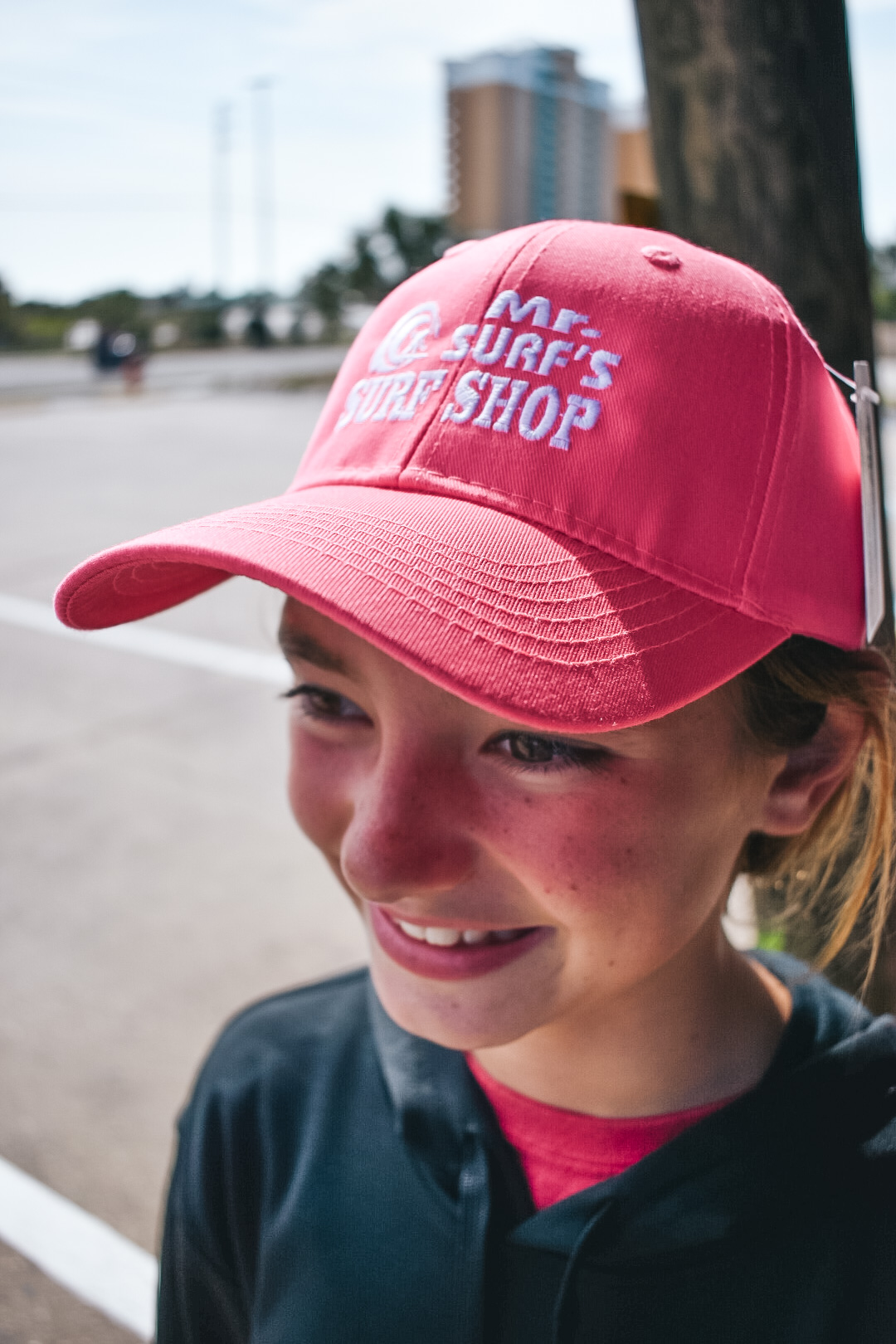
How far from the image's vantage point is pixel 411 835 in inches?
35.8

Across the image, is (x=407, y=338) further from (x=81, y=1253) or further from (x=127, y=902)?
(x=127, y=902)

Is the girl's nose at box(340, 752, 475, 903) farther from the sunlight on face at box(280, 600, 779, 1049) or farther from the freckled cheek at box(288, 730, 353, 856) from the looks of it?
the freckled cheek at box(288, 730, 353, 856)

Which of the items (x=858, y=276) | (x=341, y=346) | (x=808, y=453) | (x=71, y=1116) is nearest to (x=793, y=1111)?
(x=808, y=453)

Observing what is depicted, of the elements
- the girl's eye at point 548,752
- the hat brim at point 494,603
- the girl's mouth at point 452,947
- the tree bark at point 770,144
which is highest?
the tree bark at point 770,144

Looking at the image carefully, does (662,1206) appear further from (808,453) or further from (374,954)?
(808,453)

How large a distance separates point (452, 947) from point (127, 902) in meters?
2.61

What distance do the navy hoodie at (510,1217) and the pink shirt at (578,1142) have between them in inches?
0.9

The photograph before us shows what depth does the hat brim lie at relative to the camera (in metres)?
0.86

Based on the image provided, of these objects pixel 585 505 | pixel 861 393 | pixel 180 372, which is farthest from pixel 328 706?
pixel 180 372

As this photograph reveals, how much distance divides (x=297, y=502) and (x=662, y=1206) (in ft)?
2.22

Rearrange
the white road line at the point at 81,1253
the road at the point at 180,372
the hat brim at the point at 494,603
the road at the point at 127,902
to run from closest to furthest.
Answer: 1. the hat brim at the point at 494,603
2. the white road line at the point at 81,1253
3. the road at the point at 127,902
4. the road at the point at 180,372

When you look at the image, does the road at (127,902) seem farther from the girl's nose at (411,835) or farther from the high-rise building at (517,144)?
the high-rise building at (517,144)

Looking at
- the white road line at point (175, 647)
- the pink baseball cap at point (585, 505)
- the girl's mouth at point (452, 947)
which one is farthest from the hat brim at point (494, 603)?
the white road line at point (175, 647)

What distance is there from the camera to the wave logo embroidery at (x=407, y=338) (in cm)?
103
